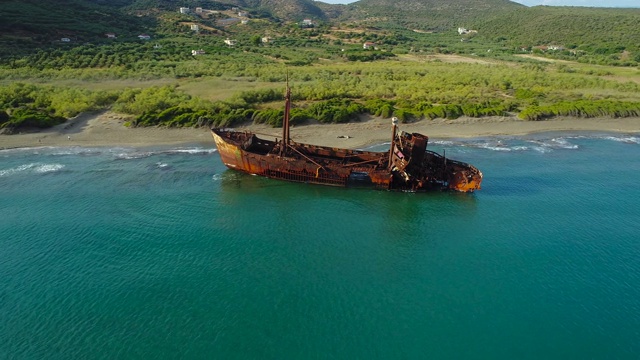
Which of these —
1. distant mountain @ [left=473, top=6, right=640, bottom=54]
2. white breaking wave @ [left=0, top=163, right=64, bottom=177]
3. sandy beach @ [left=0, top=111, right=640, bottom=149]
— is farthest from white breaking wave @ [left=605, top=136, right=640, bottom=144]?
distant mountain @ [left=473, top=6, right=640, bottom=54]

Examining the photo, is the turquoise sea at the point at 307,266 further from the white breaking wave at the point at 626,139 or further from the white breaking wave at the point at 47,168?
the white breaking wave at the point at 626,139

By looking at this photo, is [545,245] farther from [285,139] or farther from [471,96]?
[471,96]

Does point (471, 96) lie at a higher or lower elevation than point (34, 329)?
higher

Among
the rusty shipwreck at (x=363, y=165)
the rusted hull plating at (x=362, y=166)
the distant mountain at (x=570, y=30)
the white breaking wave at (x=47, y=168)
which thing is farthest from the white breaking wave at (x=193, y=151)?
the distant mountain at (x=570, y=30)

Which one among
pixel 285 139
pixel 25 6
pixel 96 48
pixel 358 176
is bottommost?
pixel 358 176

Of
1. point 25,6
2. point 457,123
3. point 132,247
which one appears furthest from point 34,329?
point 25,6

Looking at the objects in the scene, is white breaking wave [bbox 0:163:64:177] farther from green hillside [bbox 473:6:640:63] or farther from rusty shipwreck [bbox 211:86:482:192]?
green hillside [bbox 473:6:640:63]
